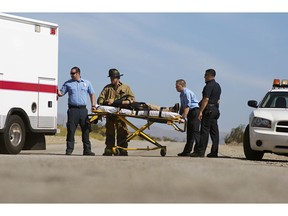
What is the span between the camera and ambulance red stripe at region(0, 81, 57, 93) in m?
18.5

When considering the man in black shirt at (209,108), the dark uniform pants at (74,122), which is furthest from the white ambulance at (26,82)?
the man in black shirt at (209,108)

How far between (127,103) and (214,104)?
213cm

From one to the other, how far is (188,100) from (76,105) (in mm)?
2607

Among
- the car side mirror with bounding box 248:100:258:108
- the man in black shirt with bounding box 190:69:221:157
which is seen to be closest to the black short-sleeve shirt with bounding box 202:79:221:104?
the man in black shirt with bounding box 190:69:221:157

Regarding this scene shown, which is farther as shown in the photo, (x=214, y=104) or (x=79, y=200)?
(x=214, y=104)

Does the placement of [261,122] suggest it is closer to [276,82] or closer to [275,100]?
[275,100]

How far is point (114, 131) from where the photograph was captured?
62.4ft

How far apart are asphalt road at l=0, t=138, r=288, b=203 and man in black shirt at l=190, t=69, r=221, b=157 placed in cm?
557

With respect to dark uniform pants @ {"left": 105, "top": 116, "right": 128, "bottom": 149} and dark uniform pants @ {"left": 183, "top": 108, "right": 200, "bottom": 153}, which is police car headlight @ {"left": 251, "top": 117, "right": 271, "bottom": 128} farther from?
dark uniform pants @ {"left": 105, "top": 116, "right": 128, "bottom": 149}

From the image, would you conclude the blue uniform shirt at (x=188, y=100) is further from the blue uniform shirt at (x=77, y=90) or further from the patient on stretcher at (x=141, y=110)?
the blue uniform shirt at (x=77, y=90)

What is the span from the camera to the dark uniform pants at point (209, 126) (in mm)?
18984
